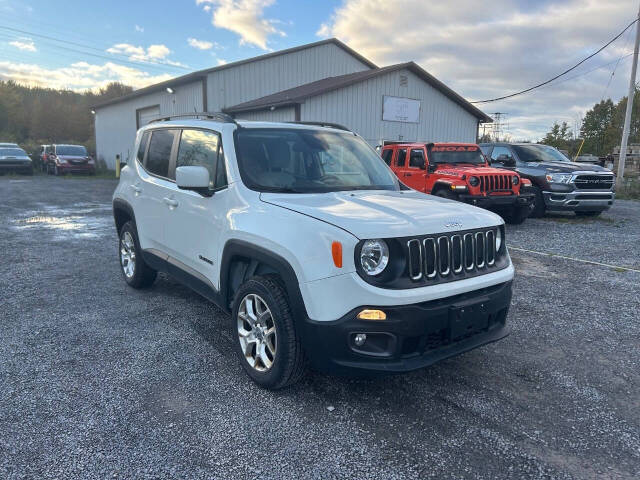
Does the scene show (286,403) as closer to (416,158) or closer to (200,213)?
(200,213)

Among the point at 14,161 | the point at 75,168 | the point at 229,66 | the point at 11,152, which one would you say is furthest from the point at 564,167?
the point at 11,152

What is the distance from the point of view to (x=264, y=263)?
3.18 metres

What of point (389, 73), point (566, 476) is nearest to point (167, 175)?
point (566, 476)

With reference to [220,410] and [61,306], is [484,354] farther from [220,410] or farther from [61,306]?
[61,306]

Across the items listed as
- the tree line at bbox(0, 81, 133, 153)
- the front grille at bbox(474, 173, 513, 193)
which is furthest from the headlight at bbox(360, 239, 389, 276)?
the tree line at bbox(0, 81, 133, 153)

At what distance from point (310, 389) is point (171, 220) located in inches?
82.1

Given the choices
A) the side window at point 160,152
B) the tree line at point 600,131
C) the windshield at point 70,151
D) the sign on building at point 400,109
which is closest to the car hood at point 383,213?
the side window at point 160,152

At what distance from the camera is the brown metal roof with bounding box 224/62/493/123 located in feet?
58.9

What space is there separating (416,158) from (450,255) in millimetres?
8191

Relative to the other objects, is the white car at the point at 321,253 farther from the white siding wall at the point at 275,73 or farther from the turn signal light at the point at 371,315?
the white siding wall at the point at 275,73

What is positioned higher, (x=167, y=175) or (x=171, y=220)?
(x=167, y=175)

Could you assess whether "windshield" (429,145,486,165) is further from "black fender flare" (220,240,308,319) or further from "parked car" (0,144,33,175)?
"parked car" (0,144,33,175)

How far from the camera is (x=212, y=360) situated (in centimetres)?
377

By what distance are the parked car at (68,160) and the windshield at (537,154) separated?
2280 cm
